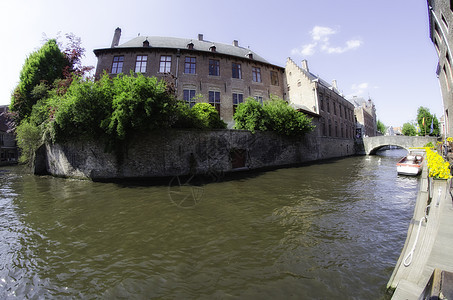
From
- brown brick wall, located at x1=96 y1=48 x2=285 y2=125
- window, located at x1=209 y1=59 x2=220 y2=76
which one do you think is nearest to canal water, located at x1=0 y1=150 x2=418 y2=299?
brown brick wall, located at x1=96 y1=48 x2=285 y2=125

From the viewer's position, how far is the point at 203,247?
3.87 m

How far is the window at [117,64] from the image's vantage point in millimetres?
19344

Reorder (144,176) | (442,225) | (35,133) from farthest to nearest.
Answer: (35,133) < (144,176) < (442,225)

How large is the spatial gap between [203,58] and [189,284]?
69.0 feet

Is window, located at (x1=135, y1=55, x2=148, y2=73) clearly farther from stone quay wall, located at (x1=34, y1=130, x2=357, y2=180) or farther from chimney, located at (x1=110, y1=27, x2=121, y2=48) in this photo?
stone quay wall, located at (x1=34, y1=130, x2=357, y2=180)

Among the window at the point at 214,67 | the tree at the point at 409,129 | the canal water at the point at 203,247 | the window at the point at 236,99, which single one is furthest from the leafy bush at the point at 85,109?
the tree at the point at 409,129

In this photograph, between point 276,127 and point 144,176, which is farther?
point 276,127

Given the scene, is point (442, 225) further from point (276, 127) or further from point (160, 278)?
point (276, 127)

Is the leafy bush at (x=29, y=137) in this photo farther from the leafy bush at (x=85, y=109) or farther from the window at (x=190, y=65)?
the window at (x=190, y=65)

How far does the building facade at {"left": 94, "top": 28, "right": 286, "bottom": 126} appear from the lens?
19.2 m

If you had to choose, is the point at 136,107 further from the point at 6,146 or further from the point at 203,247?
the point at 6,146

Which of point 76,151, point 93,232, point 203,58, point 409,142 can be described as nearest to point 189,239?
point 93,232

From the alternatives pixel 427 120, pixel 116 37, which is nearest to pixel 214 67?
pixel 116 37

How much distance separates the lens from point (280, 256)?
11.5 ft
